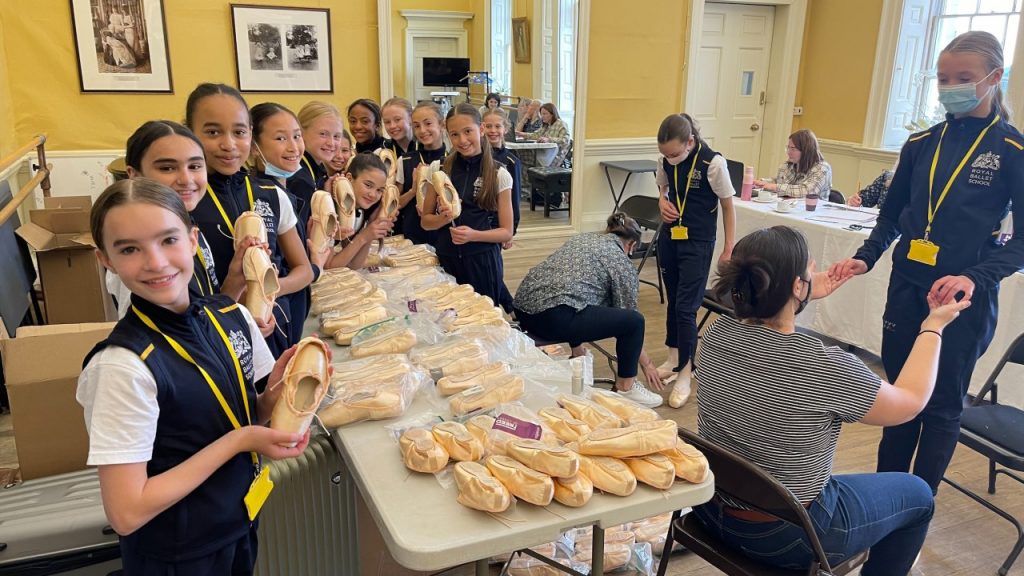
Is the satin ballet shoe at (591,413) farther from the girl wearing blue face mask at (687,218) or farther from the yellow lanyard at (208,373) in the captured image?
the girl wearing blue face mask at (687,218)

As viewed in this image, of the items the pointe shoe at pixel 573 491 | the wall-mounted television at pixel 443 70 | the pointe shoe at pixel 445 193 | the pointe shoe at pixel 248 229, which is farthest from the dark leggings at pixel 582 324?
the wall-mounted television at pixel 443 70

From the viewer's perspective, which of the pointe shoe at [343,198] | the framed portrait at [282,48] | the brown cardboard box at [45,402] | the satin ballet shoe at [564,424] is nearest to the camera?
the satin ballet shoe at [564,424]

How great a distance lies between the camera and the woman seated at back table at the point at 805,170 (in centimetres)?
483

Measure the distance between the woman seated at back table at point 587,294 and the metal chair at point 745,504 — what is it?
127 cm

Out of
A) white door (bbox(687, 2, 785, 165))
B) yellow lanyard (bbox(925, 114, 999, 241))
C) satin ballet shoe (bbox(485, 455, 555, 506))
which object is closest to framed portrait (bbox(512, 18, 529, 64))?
white door (bbox(687, 2, 785, 165))

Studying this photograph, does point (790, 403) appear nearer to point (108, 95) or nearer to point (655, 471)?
point (655, 471)

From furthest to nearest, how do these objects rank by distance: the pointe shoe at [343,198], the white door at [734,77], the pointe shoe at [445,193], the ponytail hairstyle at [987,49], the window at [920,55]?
the white door at [734,77] → the window at [920,55] → the pointe shoe at [445,193] → the pointe shoe at [343,198] → the ponytail hairstyle at [987,49]

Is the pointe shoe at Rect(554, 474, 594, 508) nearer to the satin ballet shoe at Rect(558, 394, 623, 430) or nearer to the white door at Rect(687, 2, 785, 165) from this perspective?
the satin ballet shoe at Rect(558, 394, 623, 430)

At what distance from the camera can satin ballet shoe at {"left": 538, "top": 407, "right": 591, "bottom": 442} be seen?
145cm

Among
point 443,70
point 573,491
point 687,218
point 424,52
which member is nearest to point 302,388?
point 573,491

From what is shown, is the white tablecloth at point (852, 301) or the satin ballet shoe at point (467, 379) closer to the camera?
the satin ballet shoe at point (467, 379)

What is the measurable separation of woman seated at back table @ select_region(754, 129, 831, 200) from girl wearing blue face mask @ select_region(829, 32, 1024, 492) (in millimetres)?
2545

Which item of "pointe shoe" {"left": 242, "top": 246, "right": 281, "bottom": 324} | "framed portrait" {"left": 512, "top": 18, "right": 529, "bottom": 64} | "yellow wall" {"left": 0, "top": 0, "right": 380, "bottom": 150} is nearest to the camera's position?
"pointe shoe" {"left": 242, "top": 246, "right": 281, "bottom": 324}

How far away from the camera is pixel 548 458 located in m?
1.27
